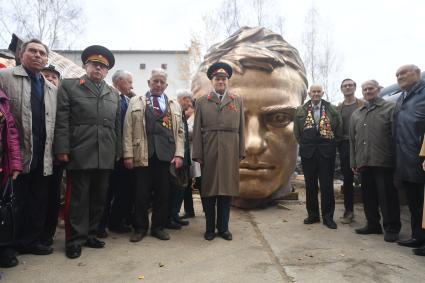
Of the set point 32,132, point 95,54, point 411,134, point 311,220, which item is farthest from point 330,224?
point 32,132

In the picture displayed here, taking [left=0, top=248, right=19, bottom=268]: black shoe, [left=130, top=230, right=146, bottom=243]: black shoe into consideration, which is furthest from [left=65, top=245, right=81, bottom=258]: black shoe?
[left=130, top=230, right=146, bottom=243]: black shoe

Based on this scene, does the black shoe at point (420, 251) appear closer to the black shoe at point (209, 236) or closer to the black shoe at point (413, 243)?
the black shoe at point (413, 243)

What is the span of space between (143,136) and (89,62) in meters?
0.77

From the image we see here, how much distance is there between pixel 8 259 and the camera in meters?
2.47

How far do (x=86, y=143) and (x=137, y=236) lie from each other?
3.14 ft

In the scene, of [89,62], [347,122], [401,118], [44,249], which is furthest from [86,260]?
[347,122]

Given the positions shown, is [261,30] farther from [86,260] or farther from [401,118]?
[86,260]

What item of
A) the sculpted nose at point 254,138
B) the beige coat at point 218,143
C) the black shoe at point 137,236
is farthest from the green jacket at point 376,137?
the black shoe at point 137,236

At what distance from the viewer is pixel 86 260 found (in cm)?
266

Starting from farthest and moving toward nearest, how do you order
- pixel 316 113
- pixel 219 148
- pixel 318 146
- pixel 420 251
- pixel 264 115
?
pixel 264 115, pixel 316 113, pixel 318 146, pixel 219 148, pixel 420 251

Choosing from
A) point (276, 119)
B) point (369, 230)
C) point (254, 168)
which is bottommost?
point (369, 230)

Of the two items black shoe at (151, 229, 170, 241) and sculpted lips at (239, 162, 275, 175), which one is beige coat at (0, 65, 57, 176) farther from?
sculpted lips at (239, 162, 275, 175)

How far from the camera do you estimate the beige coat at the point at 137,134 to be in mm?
3135

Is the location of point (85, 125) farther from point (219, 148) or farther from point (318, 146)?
point (318, 146)
